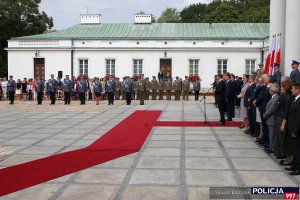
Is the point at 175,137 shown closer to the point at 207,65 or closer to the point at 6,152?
the point at 6,152

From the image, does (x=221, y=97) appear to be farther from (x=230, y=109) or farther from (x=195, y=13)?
(x=195, y=13)

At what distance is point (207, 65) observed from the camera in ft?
120

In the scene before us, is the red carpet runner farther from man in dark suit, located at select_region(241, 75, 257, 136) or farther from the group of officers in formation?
the group of officers in formation

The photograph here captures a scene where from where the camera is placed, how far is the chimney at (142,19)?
42.7 metres

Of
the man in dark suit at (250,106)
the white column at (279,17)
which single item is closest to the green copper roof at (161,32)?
the white column at (279,17)

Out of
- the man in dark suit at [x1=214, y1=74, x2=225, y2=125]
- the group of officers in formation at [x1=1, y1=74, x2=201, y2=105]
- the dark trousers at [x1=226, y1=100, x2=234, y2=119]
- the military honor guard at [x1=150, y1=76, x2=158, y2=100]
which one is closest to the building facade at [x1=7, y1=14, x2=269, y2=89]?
the group of officers in formation at [x1=1, y1=74, x2=201, y2=105]

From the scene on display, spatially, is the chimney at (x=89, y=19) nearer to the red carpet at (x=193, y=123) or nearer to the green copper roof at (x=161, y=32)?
the green copper roof at (x=161, y=32)

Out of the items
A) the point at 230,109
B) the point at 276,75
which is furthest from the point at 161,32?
the point at 276,75

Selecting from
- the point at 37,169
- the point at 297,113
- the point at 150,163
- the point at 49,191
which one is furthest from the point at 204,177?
the point at 37,169

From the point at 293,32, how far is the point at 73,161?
9.45 m

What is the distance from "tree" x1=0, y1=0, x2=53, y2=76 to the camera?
5244cm

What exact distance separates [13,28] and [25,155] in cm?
4854

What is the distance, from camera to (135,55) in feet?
122

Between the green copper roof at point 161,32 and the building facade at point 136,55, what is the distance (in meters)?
0.18
